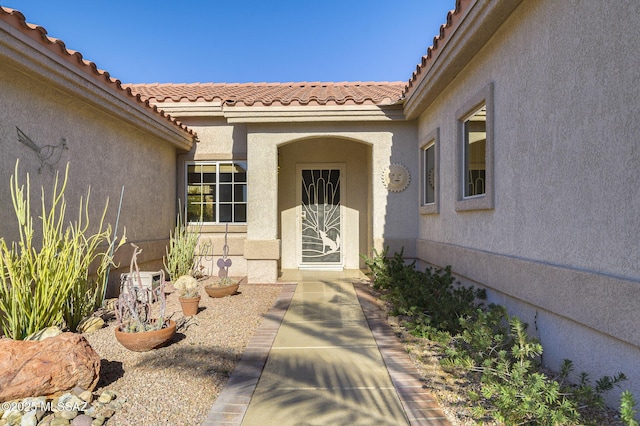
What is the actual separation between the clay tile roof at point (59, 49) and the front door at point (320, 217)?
16.2ft

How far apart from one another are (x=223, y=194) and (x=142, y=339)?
6461mm

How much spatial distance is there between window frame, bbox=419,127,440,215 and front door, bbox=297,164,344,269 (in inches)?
116

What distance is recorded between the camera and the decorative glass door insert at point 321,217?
11.2 metres

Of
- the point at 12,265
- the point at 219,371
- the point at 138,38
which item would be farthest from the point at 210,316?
the point at 138,38

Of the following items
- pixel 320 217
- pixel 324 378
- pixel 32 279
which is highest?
pixel 320 217

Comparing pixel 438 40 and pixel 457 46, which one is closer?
pixel 457 46

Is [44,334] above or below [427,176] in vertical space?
below

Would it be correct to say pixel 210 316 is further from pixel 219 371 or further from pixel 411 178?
pixel 411 178

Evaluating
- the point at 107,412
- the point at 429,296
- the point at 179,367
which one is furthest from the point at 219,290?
the point at 107,412

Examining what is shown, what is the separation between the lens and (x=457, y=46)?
5641 millimetres

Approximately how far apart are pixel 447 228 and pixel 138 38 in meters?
14.2

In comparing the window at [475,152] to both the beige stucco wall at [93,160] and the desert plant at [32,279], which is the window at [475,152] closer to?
the desert plant at [32,279]

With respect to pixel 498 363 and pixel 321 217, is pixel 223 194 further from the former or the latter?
pixel 498 363

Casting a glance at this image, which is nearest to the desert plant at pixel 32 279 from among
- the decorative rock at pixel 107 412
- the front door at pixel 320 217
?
the decorative rock at pixel 107 412
